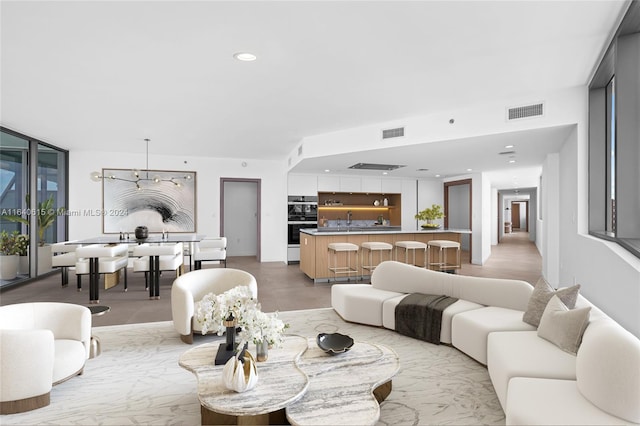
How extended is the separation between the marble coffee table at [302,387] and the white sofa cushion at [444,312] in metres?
1.08

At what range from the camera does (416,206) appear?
412 inches

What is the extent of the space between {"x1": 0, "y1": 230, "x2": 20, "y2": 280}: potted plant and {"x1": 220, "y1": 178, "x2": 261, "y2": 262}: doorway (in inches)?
185

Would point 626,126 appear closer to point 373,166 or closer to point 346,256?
point 346,256

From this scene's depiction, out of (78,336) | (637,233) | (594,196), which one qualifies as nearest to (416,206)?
(594,196)

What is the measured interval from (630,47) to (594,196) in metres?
1.75

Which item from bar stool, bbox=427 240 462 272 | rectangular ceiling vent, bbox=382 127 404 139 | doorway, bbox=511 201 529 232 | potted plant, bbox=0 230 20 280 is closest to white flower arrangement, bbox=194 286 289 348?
rectangular ceiling vent, bbox=382 127 404 139

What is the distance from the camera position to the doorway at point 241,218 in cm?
1023

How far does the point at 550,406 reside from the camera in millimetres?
1846

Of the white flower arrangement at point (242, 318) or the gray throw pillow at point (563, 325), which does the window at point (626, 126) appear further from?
the white flower arrangement at point (242, 318)

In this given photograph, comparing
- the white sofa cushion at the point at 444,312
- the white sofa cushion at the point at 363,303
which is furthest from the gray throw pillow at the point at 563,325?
the white sofa cushion at the point at 363,303

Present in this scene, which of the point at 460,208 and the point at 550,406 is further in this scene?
the point at 460,208

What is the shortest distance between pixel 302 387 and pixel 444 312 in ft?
6.78

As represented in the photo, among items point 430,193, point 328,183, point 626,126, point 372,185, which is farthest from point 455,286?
point 430,193

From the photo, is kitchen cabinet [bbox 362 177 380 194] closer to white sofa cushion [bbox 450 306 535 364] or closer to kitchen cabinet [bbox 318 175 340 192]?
kitchen cabinet [bbox 318 175 340 192]
